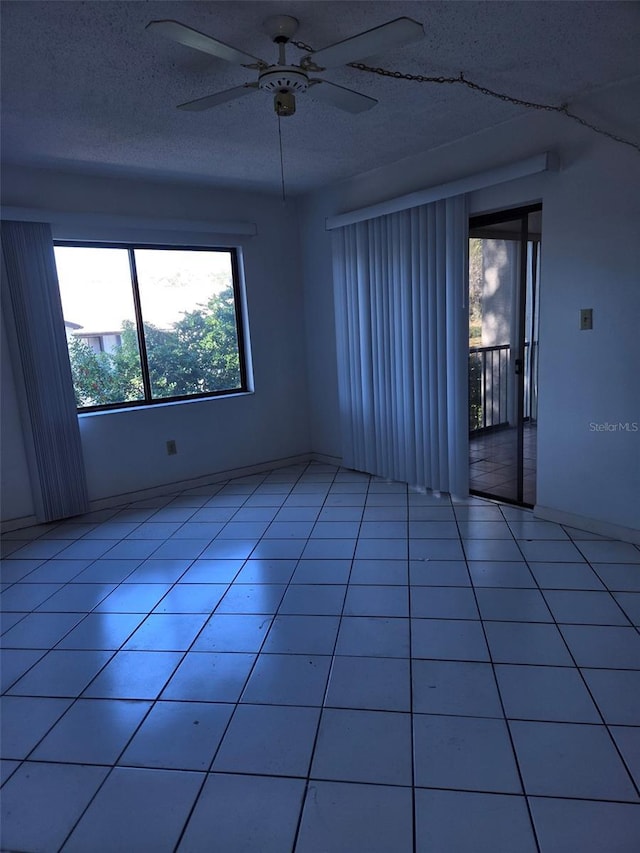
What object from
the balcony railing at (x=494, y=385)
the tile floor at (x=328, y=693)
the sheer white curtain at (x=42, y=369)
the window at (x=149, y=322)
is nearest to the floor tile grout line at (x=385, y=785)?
the tile floor at (x=328, y=693)

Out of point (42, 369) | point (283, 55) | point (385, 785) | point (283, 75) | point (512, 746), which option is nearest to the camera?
point (385, 785)

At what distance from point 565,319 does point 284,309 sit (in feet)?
8.49

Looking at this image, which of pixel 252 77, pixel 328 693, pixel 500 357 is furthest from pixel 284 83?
pixel 500 357

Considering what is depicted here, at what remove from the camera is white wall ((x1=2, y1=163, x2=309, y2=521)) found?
3.76 meters

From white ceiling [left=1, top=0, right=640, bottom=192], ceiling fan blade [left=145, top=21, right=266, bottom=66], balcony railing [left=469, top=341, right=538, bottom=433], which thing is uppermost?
white ceiling [left=1, top=0, right=640, bottom=192]

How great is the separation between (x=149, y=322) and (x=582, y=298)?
10.3ft

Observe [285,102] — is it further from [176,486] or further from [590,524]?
[176,486]

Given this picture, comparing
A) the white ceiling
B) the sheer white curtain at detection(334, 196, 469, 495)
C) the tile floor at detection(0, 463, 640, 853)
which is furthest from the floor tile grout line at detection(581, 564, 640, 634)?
the white ceiling

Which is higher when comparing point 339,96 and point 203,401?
point 339,96

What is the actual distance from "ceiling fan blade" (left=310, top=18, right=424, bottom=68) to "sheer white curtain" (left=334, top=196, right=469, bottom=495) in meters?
1.81

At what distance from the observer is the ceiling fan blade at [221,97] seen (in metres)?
2.06

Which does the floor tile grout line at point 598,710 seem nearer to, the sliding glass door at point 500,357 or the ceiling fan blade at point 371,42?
the sliding glass door at point 500,357

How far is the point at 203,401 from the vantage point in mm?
4578

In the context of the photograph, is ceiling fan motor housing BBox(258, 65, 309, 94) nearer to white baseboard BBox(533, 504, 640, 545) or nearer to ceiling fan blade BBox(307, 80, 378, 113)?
ceiling fan blade BBox(307, 80, 378, 113)
